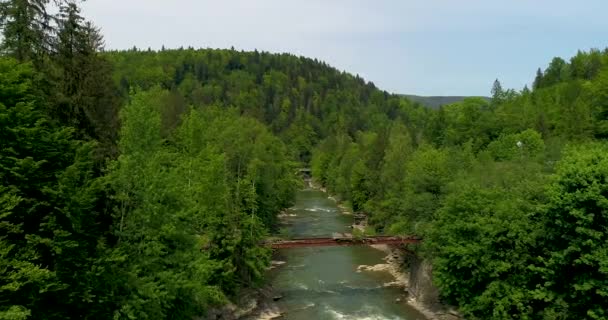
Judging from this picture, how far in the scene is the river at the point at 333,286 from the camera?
35500 millimetres

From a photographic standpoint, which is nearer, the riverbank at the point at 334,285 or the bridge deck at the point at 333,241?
the riverbank at the point at 334,285

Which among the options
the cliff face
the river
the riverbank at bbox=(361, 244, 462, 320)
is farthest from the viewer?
the cliff face

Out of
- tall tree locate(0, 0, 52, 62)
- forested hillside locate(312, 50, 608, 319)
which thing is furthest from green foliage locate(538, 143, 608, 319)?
tall tree locate(0, 0, 52, 62)

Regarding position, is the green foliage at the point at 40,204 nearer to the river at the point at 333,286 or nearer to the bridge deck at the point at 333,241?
the river at the point at 333,286

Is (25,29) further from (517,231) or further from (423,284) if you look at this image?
(423,284)

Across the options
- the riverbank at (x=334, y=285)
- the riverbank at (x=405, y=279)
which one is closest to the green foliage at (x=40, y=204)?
the riverbank at (x=334, y=285)

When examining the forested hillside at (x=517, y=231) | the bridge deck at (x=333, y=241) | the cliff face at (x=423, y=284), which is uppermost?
the forested hillside at (x=517, y=231)

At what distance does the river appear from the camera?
35.5m

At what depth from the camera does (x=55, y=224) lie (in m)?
17.3

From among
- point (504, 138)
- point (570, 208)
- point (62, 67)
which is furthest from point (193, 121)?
point (504, 138)

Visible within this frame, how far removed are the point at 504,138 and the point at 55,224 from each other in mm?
57250

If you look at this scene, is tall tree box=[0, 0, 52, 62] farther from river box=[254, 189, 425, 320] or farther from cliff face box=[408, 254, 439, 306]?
cliff face box=[408, 254, 439, 306]

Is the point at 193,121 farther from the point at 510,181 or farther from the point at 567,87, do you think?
the point at 567,87

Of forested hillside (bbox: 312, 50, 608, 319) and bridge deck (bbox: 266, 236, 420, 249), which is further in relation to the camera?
bridge deck (bbox: 266, 236, 420, 249)
